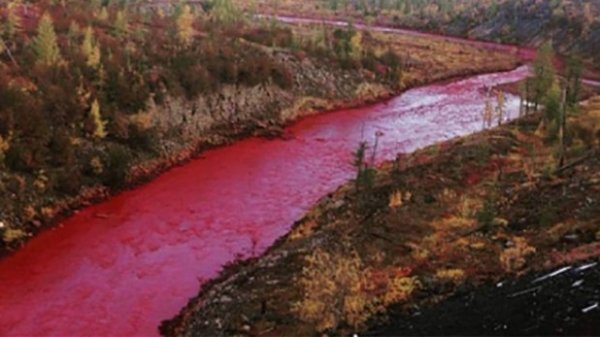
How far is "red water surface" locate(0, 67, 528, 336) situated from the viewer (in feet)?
113

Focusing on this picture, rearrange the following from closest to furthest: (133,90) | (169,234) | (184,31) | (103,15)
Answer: (169,234), (133,90), (184,31), (103,15)

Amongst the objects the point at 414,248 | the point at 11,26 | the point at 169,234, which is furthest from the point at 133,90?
the point at 414,248

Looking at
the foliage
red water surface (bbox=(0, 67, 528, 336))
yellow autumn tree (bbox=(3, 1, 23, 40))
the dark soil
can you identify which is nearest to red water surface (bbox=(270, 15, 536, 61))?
red water surface (bbox=(0, 67, 528, 336))

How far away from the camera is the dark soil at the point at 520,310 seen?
2378cm

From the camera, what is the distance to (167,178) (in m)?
53.5

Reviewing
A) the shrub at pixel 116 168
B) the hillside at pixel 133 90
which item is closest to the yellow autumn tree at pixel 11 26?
the hillside at pixel 133 90

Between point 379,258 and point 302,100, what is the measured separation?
42.1 meters

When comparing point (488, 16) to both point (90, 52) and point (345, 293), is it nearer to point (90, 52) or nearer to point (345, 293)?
point (90, 52)

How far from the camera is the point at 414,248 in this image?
3581cm

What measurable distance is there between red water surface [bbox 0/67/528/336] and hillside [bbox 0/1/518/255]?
2.17 metres

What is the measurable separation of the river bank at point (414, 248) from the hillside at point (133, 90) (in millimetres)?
14529

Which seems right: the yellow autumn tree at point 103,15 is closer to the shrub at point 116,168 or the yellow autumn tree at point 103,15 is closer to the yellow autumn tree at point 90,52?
the yellow autumn tree at point 90,52

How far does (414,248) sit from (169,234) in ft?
51.5

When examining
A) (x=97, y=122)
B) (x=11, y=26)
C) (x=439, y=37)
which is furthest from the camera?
(x=439, y=37)
